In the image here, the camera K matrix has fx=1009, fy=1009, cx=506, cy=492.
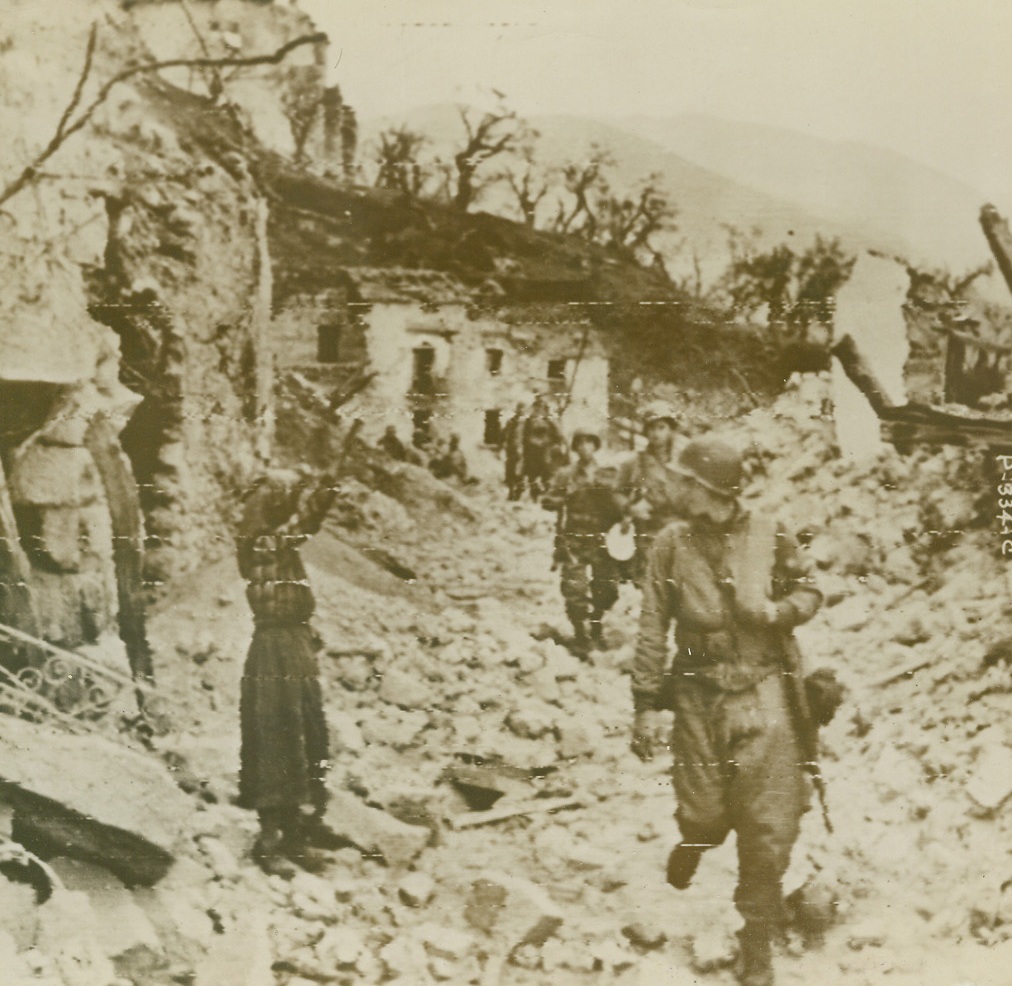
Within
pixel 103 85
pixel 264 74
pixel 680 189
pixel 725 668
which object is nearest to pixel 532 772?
pixel 725 668

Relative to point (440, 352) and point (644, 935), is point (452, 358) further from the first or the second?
point (644, 935)

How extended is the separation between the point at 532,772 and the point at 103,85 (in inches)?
81.4

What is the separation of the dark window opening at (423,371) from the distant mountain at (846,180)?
0.75 metres

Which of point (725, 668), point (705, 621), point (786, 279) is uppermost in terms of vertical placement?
point (786, 279)

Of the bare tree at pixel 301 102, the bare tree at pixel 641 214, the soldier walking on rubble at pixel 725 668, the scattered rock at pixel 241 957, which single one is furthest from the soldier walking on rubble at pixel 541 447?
the scattered rock at pixel 241 957

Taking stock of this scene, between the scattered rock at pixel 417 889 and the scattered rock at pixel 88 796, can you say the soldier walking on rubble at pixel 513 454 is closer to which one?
the scattered rock at pixel 417 889

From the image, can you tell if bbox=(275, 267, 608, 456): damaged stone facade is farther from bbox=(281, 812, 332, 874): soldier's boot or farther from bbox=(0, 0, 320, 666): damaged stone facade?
bbox=(281, 812, 332, 874): soldier's boot

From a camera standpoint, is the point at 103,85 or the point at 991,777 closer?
the point at 103,85

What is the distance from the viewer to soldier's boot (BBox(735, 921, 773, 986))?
2658 mm

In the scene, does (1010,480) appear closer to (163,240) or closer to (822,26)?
(822,26)

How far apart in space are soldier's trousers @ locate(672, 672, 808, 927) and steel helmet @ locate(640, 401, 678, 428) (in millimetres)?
714

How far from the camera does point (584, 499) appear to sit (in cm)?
261

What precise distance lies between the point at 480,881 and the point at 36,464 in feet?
5.20

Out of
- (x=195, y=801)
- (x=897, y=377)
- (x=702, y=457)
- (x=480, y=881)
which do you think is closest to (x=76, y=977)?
(x=195, y=801)
